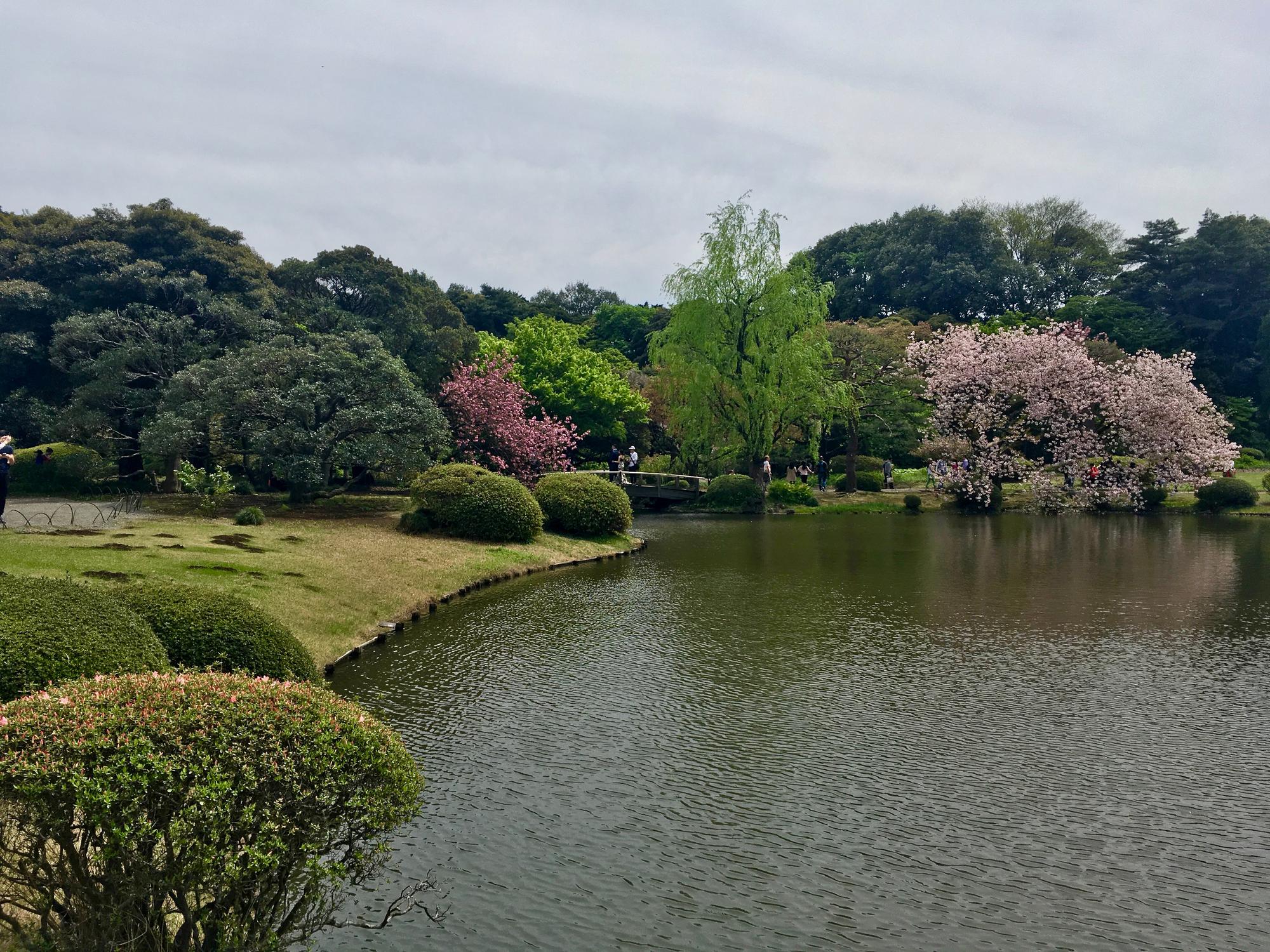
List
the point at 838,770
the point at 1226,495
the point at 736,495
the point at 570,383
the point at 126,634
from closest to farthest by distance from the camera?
the point at 126,634 < the point at 838,770 < the point at 1226,495 < the point at 736,495 < the point at 570,383

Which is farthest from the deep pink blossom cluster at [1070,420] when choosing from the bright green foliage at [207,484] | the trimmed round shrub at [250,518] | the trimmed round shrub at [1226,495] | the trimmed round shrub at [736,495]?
the bright green foliage at [207,484]

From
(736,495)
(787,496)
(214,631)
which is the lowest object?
(787,496)

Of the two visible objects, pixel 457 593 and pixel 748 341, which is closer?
pixel 457 593

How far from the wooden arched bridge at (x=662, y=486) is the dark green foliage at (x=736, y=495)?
1.55m

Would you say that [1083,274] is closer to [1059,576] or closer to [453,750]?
[1059,576]

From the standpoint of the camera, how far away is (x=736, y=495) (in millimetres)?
→ 41812

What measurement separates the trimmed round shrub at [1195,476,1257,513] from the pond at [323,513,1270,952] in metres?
25.6

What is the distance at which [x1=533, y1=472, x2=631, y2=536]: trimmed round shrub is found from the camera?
91.4 feet

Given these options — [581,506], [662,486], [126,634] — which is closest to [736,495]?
[662,486]

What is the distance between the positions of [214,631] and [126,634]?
5.55 ft

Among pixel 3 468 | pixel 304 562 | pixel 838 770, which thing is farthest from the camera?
pixel 3 468

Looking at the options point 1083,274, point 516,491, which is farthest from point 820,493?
point 1083,274

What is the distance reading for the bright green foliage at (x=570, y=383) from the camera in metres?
47.4

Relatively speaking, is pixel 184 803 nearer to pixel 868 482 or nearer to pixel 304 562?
pixel 304 562
